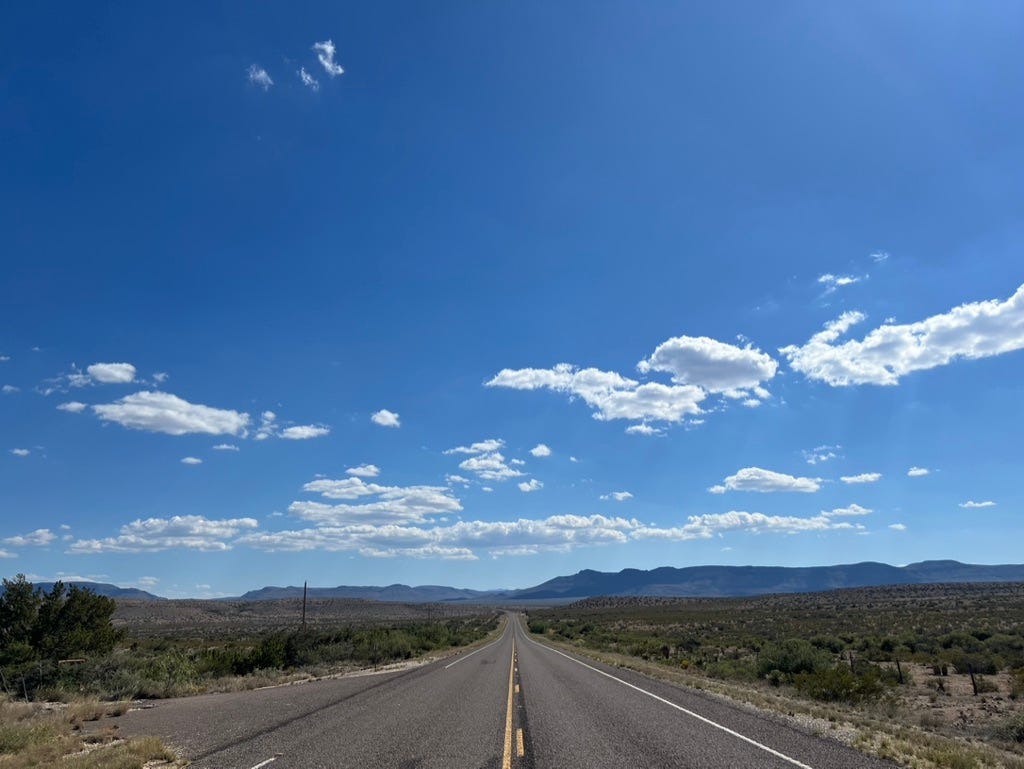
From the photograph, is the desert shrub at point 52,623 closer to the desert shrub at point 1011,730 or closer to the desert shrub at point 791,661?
the desert shrub at point 791,661

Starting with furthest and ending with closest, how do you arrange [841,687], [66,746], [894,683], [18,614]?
[18,614], [894,683], [841,687], [66,746]

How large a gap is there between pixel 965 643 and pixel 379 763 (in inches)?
1450

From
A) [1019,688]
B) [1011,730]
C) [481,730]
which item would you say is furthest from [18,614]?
[1019,688]

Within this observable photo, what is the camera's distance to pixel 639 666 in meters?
31.2

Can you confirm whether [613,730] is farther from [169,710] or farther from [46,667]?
[46,667]

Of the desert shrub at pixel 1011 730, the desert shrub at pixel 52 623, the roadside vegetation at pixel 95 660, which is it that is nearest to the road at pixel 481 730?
the roadside vegetation at pixel 95 660

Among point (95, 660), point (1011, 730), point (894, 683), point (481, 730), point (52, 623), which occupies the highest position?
point (52, 623)

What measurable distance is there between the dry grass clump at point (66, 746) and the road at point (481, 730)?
590mm

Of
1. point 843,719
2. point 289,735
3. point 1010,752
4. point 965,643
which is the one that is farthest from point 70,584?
point 965,643

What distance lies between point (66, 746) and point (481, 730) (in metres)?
7.32

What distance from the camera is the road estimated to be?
1029 cm

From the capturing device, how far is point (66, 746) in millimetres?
11477

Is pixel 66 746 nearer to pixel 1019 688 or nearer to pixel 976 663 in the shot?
pixel 1019 688

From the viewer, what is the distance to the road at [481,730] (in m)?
10.3
